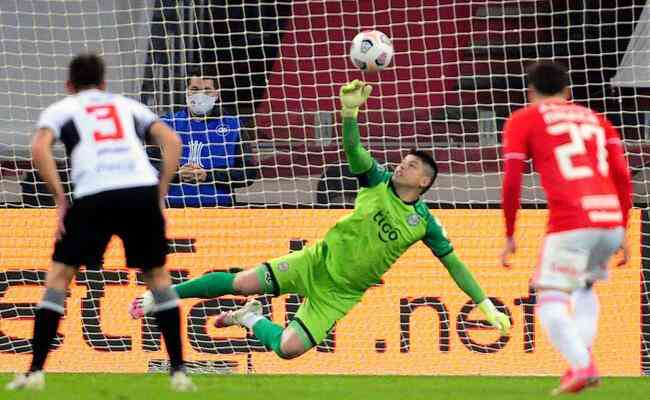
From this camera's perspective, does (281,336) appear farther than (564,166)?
Yes

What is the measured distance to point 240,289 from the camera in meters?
9.20

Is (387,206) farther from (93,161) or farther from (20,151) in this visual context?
(20,151)

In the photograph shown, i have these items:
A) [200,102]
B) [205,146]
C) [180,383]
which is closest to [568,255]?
[180,383]

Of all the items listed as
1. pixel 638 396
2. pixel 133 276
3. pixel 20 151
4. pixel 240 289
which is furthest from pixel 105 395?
pixel 20 151

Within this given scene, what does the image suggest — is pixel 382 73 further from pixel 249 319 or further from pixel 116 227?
pixel 116 227

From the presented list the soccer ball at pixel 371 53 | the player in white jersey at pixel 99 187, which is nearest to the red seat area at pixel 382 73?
the soccer ball at pixel 371 53

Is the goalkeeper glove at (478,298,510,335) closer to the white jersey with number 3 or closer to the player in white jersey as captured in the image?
the player in white jersey

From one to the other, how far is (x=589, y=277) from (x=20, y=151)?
718 cm

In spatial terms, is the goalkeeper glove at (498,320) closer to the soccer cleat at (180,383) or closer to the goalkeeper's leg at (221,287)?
the goalkeeper's leg at (221,287)

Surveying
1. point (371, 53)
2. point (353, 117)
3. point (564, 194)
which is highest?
point (371, 53)

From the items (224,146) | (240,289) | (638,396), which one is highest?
(224,146)

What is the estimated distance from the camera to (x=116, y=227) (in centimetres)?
704

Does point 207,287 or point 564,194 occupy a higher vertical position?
point 564,194

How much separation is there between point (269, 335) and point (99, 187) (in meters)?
2.49
